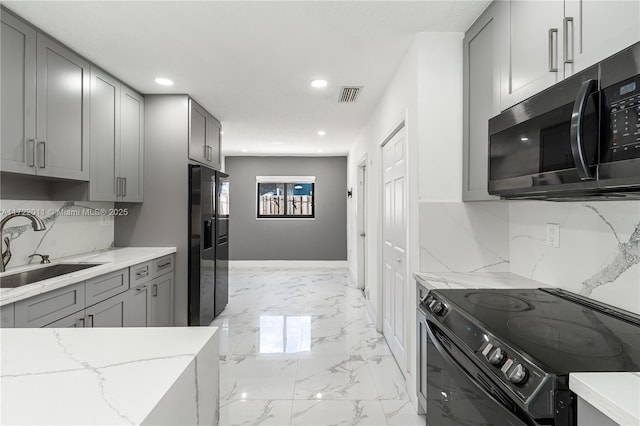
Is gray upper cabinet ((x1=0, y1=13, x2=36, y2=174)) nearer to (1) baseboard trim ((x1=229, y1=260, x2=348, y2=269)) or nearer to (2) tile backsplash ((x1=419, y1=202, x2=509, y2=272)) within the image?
(2) tile backsplash ((x1=419, y1=202, x2=509, y2=272))

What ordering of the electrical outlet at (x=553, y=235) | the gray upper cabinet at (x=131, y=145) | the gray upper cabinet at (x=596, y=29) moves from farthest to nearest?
the gray upper cabinet at (x=131, y=145), the electrical outlet at (x=553, y=235), the gray upper cabinet at (x=596, y=29)

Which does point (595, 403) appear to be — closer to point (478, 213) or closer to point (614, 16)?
point (614, 16)

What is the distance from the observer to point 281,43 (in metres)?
2.36

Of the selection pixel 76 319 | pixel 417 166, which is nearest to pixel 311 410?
pixel 76 319

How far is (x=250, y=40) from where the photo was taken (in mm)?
2318

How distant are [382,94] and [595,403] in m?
3.06

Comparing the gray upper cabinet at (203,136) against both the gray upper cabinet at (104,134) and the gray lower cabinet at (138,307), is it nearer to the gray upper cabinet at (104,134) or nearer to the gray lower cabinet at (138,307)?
the gray upper cabinet at (104,134)

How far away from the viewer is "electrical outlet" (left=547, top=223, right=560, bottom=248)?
5.78 ft

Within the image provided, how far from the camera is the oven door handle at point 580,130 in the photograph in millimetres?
1022

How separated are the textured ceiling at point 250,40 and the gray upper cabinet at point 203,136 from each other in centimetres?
20

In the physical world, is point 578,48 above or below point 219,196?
above

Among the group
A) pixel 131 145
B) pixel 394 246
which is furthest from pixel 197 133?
pixel 394 246

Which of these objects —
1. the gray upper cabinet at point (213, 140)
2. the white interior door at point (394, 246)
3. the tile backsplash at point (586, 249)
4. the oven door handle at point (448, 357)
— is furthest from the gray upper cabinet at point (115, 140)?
the tile backsplash at point (586, 249)

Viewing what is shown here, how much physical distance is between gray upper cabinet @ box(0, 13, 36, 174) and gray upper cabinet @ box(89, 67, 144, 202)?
577 mm
